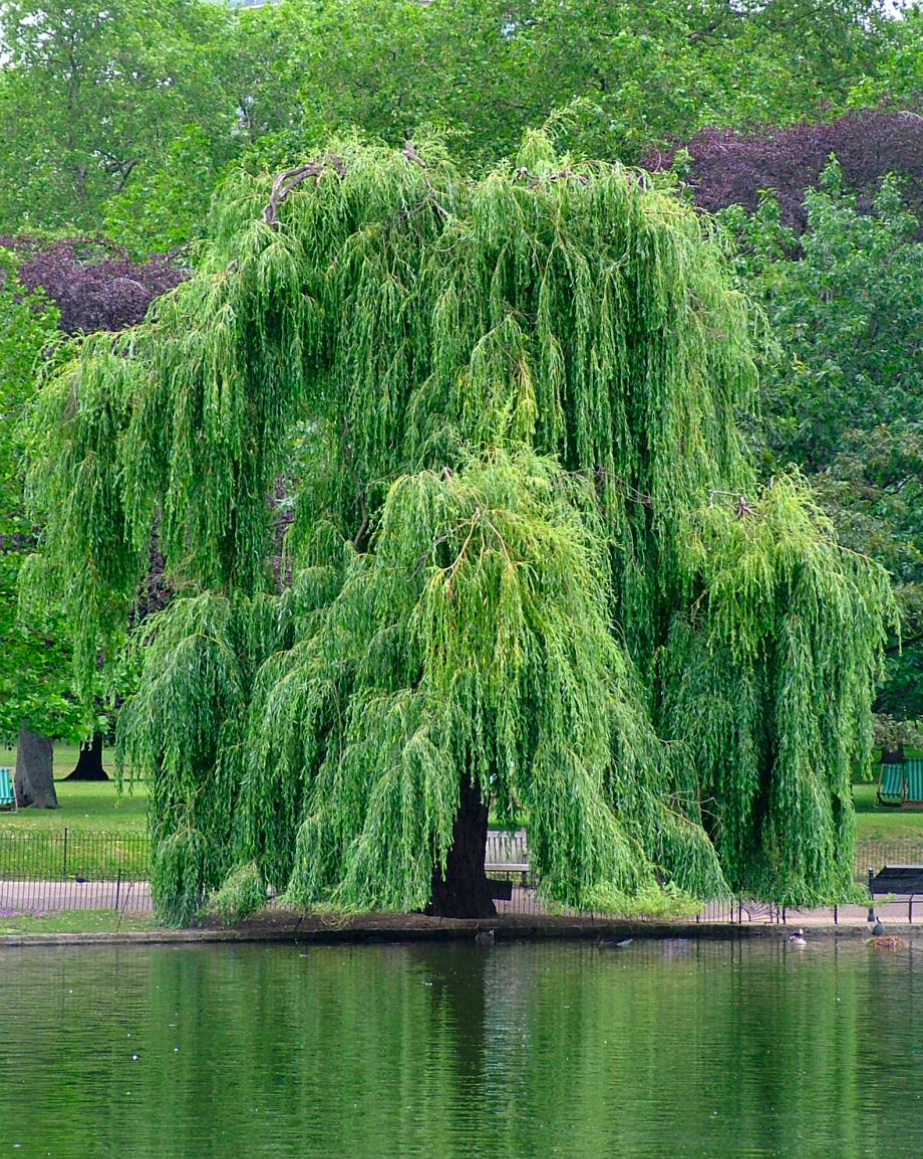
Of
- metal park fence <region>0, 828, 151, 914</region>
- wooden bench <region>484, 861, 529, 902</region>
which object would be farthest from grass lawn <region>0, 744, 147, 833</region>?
wooden bench <region>484, 861, 529, 902</region>

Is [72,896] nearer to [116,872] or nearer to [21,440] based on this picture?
[116,872]

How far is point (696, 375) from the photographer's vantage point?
32250 mm

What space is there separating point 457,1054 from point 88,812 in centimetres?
2874

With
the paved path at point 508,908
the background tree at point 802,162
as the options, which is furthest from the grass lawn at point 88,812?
the background tree at point 802,162

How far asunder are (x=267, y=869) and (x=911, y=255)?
24.5m

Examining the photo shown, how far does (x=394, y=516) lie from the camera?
29.2 metres

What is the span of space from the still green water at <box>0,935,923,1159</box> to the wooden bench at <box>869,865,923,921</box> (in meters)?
5.90

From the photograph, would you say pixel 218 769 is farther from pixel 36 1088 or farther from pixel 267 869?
pixel 36 1088

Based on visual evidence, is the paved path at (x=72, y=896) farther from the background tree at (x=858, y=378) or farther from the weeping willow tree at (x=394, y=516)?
the background tree at (x=858, y=378)

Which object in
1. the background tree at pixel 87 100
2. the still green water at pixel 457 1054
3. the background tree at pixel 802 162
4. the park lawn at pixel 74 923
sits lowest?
the still green water at pixel 457 1054

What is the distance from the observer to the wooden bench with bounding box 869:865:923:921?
38.1 metres

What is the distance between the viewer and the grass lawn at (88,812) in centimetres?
4416

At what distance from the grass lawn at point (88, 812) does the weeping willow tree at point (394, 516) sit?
5.52 meters

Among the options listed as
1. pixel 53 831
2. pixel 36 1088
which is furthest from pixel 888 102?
pixel 36 1088
